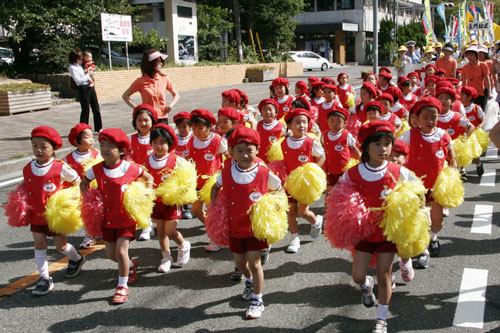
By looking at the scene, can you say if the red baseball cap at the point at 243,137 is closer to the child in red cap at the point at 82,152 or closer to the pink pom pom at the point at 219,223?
the pink pom pom at the point at 219,223

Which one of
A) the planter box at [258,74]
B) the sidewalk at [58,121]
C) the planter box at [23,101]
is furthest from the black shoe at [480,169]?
the planter box at [258,74]

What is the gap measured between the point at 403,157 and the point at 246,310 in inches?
78.8

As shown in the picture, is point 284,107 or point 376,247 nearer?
point 376,247

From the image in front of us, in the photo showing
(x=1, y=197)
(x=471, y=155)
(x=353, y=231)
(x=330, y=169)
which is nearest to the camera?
(x=353, y=231)

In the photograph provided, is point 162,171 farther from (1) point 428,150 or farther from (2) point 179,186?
(1) point 428,150

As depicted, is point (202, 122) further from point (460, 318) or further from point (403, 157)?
point (460, 318)

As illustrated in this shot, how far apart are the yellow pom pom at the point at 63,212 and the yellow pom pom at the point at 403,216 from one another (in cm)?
265

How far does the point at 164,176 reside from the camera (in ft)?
16.1

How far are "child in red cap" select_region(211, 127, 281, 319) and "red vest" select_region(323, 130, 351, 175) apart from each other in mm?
2025

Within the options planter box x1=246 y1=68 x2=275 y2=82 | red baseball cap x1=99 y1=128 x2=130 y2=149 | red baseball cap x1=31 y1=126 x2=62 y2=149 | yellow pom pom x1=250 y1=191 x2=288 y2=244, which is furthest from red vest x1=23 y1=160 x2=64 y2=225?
planter box x1=246 y1=68 x2=275 y2=82

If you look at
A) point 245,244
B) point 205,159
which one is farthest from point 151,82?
point 245,244

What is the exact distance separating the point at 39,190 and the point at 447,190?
3810 millimetres

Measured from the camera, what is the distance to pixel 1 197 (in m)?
7.48

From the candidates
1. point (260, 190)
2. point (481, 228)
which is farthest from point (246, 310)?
point (481, 228)
